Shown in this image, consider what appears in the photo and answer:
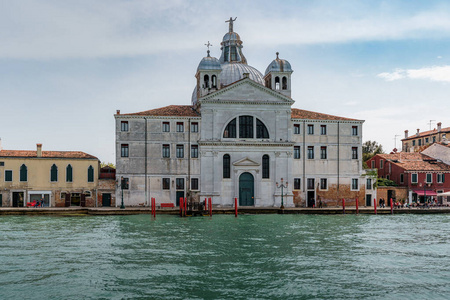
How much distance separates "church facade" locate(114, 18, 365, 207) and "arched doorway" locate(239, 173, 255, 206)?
9 cm

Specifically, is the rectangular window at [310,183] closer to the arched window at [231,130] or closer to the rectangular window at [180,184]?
the arched window at [231,130]

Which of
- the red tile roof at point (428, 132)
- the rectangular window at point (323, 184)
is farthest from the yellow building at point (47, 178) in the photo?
the red tile roof at point (428, 132)

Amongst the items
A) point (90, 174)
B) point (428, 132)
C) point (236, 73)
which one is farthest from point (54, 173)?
point (428, 132)

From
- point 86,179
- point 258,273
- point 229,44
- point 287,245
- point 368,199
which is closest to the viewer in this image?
point 258,273

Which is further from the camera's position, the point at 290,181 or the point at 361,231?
the point at 290,181

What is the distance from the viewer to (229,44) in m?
58.2

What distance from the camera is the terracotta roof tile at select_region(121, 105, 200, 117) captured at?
42.9 m

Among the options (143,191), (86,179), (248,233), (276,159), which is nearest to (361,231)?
(248,233)

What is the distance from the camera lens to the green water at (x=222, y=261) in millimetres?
14641

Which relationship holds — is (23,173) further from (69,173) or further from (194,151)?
(194,151)

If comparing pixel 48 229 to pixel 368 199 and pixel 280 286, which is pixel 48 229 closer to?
pixel 280 286

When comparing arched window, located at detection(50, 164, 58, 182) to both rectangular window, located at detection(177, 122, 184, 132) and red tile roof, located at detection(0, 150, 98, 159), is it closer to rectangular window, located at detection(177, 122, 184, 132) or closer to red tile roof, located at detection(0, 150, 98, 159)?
red tile roof, located at detection(0, 150, 98, 159)

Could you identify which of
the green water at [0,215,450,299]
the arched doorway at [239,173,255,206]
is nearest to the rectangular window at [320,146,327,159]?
the arched doorway at [239,173,255,206]

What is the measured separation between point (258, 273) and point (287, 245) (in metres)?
6.01
